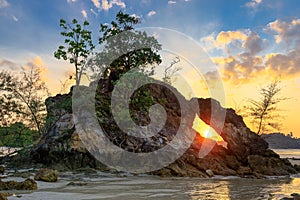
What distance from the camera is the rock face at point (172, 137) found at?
82.2 ft

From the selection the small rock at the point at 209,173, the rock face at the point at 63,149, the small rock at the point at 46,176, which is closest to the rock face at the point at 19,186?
the small rock at the point at 46,176

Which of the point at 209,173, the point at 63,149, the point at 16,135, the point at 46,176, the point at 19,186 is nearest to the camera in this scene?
the point at 19,186

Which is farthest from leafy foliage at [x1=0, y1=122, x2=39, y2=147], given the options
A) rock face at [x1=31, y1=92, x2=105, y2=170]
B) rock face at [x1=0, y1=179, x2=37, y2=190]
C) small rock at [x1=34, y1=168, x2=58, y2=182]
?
rock face at [x1=0, y1=179, x2=37, y2=190]

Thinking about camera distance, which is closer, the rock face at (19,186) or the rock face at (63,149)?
the rock face at (19,186)

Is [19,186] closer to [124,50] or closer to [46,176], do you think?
[46,176]

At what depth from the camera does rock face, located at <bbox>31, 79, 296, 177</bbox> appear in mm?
25062

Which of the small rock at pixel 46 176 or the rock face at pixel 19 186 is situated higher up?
the small rock at pixel 46 176

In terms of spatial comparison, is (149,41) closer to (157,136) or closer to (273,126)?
(157,136)

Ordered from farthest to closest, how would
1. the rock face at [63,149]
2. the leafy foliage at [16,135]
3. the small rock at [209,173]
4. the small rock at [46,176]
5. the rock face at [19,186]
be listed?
1. the leafy foliage at [16,135]
2. the small rock at [209,173]
3. the rock face at [63,149]
4. the small rock at [46,176]
5. the rock face at [19,186]

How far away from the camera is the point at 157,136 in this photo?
29359 mm

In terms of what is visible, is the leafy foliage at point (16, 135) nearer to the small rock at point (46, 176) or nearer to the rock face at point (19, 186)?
A: the small rock at point (46, 176)

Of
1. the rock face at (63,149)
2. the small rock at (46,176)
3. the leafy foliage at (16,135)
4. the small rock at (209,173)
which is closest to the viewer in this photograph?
the small rock at (46,176)

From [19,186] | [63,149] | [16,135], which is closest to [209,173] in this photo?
[63,149]

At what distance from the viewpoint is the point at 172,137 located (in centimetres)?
3081
